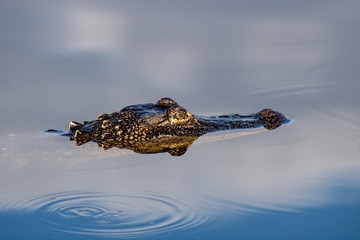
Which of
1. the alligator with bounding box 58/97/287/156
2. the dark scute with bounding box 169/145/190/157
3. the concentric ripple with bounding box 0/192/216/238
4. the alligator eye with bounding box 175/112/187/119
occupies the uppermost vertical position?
the alligator eye with bounding box 175/112/187/119

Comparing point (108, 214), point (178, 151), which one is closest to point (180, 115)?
point (178, 151)

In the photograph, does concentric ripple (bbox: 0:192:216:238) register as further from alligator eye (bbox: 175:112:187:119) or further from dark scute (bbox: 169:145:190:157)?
alligator eye (bbox: 175:112:187:119)

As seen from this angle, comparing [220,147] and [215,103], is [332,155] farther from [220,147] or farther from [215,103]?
[215,103]

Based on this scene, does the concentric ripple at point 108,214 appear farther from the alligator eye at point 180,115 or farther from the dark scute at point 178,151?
the alligator eye at point 180,115

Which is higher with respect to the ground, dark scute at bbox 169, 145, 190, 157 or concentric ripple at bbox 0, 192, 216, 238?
dark scute at bbox 169, 145, 190, 157

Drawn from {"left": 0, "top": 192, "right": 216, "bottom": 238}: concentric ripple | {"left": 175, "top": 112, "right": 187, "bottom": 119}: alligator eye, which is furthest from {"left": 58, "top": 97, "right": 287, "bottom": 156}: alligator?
{"left": 0, "top": 192, "right": 216, "bottom": 238}: concentric ripple

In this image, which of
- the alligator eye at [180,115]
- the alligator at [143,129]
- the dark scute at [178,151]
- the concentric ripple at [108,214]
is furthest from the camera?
the alligator eye at [180,115]

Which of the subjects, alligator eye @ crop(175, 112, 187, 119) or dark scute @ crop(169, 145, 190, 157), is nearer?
dark scute @ crop(169, 145, 190, 157)

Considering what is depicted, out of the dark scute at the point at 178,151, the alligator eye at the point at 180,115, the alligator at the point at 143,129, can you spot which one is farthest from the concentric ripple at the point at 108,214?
the alligator eye at the point at 180,115

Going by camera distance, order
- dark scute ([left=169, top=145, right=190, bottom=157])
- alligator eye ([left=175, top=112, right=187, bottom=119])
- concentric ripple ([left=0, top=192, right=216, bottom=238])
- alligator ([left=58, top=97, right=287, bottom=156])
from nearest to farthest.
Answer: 1. concentric ripple ([left=0, top=192, right=216, bottom=238])
2. dark scute ([left=169, top=145, right=190, bottom=157])
3. alligator ([left=58, top=97, right=287, bottom=156])
4. alligator eye ([left=175, top=112, right=187, bottom=119])
